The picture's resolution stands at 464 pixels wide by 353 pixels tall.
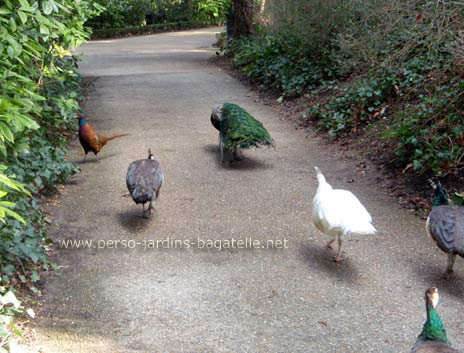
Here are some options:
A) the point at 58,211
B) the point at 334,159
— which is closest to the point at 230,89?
the point at 334,159

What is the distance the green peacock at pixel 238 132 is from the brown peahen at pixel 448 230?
10.6ft

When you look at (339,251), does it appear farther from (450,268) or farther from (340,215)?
(450,268)

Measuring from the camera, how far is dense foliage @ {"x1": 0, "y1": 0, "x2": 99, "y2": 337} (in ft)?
13.4

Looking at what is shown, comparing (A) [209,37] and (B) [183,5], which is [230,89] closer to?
(A) [209,37]

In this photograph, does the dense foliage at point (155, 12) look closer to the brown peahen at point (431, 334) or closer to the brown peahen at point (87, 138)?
the brown peahen at point (87, 138)

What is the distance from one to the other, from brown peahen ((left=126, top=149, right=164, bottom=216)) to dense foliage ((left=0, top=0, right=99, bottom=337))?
1.05 metres

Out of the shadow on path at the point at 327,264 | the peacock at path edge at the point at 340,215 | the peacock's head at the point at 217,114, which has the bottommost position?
the shadow on path at the point at 327,264

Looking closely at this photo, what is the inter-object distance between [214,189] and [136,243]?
6.39 ft

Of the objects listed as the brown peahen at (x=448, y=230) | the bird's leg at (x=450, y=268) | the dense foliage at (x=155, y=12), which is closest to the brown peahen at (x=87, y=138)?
the brown peahen at (x=448, y=230)

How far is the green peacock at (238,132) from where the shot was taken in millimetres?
8438

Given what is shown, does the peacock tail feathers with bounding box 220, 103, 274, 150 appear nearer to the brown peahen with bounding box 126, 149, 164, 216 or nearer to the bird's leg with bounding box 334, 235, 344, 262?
the brown peahen with bounding box 126, 149, 164, 216

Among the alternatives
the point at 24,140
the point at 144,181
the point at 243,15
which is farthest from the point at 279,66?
the point at 24,140

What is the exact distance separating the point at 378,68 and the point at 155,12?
27900 mm

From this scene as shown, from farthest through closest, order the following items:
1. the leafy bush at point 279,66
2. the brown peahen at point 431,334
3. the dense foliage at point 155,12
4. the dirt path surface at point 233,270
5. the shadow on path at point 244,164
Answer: the dense foliage at point 155,12 → the leafy bush at point 279,66 → the shadow on path at point 244,164 → the dirt path surface at point 233,270 → the brown peahen at point 431,334
